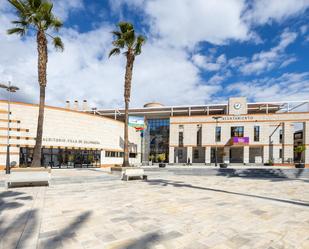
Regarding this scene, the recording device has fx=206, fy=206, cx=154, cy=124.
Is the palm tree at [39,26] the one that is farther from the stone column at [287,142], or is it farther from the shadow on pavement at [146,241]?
the stone column at [287,142]

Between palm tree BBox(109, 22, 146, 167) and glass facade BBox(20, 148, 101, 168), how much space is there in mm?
15843

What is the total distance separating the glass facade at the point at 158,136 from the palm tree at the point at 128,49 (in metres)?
37.8

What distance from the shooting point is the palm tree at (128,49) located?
19636 millimetres

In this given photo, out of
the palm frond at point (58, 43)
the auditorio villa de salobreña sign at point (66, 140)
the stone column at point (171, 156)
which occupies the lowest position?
the stone column at point (171, 156)

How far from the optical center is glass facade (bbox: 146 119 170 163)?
190 ft

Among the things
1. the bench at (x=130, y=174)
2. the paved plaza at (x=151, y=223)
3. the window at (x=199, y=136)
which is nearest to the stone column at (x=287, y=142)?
the window at (x=199, y=136)

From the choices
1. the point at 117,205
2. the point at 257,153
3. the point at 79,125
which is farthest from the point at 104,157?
the point at 257,153

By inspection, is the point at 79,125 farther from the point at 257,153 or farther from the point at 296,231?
the point at 257,153

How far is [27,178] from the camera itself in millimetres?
13477

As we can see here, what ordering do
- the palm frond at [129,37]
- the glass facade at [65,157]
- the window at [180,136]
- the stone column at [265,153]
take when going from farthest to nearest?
the window at [180,136], the stone column at [265,153], the glass facade at [65,157], the palm frond at [129,37]

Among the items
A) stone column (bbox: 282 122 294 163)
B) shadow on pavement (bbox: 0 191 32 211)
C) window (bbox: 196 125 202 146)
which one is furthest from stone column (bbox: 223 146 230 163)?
shadow on pavement (bbox: 0 191 32 211)

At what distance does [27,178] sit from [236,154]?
46.0m

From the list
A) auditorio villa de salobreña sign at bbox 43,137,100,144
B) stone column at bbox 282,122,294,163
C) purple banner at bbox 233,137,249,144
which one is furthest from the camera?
purple banner at bbox 233,137,249,144

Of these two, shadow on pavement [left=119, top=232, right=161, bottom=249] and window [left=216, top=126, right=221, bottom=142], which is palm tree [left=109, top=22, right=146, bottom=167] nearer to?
shadow on pavement [left=119, top=232, right=161, bottom=249]
